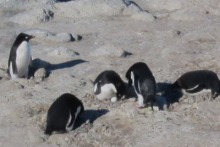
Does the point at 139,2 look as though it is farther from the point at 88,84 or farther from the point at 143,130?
the point at 143,130

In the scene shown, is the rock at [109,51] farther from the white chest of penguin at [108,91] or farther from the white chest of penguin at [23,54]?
the white chest of penguin at [108,91]

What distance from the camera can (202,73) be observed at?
6262 millimetres

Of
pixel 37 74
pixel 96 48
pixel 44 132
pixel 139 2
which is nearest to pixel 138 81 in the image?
pixel 44 132

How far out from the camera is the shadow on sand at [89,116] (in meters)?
5.94

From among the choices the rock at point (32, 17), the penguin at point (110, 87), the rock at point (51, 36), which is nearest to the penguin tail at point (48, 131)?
the penguin at point (110, 87)

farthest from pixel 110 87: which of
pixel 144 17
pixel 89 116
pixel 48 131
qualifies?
pixel 144 17

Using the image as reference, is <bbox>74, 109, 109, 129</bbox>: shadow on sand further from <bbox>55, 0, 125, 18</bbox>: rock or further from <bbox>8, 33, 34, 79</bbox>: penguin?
<bbox>55, 0, 125, 18</bbox>: rock

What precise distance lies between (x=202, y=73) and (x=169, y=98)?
48 centimetres

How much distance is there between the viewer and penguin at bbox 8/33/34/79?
7.51 metres

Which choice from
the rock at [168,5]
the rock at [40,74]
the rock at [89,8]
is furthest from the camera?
the rock at [168,5]

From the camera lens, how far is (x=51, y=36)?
897 centimetres

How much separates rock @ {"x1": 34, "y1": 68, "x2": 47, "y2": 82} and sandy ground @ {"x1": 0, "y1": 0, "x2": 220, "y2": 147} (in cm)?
3

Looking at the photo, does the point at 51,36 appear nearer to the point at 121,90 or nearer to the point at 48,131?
the point at 121,90

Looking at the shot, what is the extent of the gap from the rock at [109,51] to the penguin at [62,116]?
241cm
